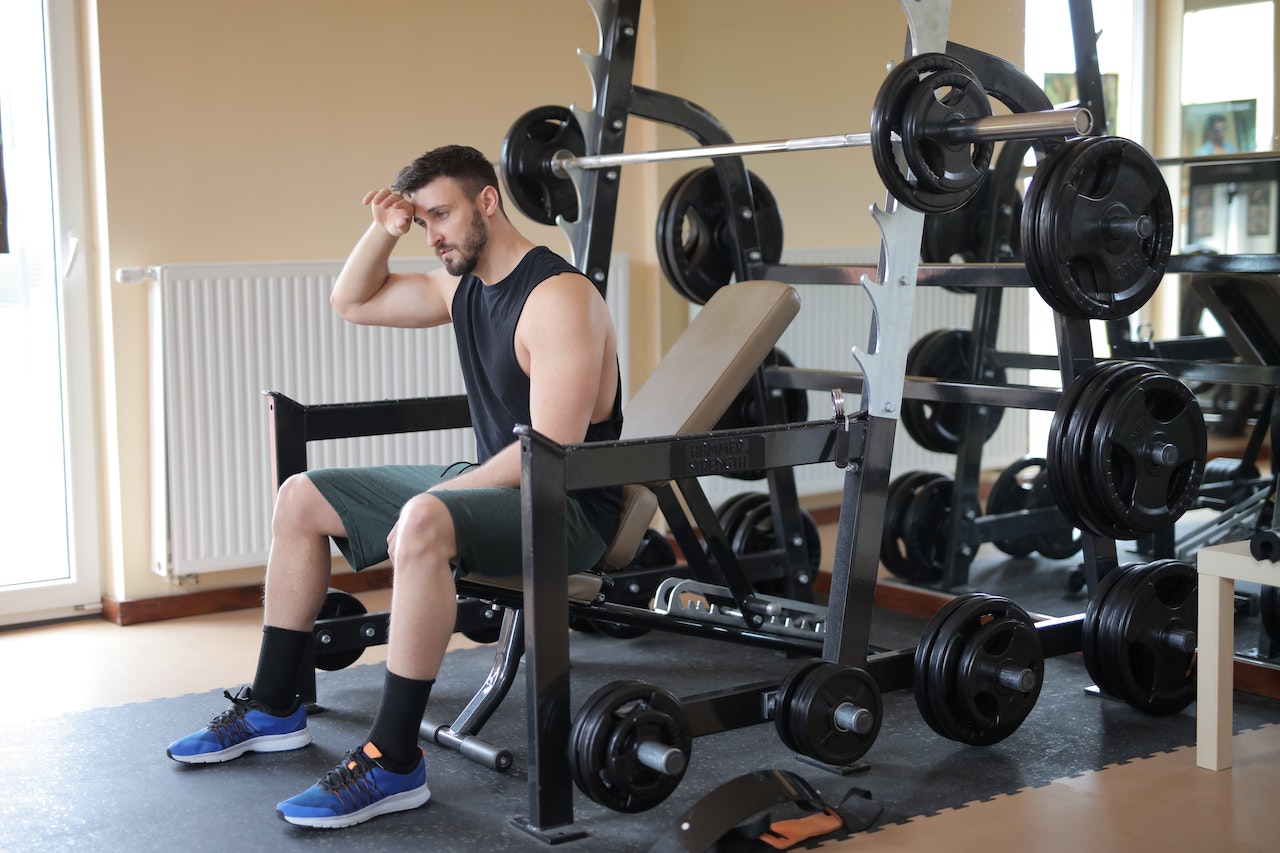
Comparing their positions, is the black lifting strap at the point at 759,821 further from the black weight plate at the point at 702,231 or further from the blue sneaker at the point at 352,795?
the black weight plate at the point at 702,231

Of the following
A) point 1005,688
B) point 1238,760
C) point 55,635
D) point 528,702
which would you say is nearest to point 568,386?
point 528,702

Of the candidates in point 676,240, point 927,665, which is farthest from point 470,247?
point 927,665

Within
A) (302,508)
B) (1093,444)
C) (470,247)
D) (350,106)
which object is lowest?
(302,508)

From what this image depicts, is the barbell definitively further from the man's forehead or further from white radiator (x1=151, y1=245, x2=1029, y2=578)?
white radiator (x1=151, y1=245, x2=1029, y2=578)

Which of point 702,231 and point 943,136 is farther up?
point 943,136

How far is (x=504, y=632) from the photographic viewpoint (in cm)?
295

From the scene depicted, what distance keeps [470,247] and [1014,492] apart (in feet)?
6.52

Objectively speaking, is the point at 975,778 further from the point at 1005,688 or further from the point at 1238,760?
the point at 1238,760

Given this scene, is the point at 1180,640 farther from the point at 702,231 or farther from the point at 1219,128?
the point at 702,231

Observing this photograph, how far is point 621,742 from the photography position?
7.23ft

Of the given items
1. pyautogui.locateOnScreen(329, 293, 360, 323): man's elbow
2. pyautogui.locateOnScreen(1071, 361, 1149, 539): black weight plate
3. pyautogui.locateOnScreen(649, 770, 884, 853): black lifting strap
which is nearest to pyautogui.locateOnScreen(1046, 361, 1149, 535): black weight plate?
pyautogui.locateOnScreen(1071, 361, 1149, 539): black weight plate

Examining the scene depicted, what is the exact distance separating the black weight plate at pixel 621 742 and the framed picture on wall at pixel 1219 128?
194cm

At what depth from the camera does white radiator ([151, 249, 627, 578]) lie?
3.79 m

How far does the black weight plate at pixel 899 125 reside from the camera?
2.41 metres
